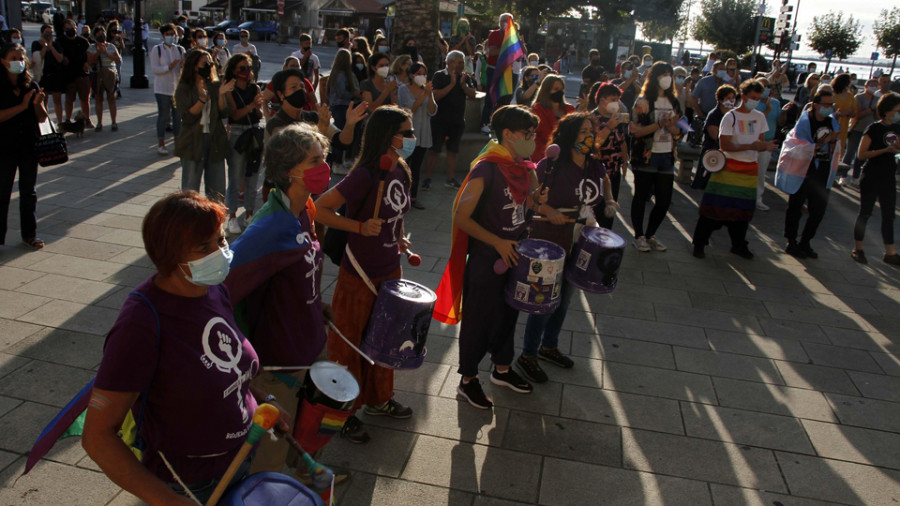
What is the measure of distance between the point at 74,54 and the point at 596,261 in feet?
31.6

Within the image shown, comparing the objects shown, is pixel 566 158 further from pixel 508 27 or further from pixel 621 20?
A: pixel 621 20

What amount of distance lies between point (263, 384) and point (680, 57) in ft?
128

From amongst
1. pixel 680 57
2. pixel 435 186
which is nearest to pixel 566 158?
pixel 435 186

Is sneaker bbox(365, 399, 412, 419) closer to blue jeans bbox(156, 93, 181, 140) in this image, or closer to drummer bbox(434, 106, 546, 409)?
drummer bbox(434, 106, 546, 409)

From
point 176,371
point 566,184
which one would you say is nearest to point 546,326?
point 566,184

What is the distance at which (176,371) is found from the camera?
1941mm

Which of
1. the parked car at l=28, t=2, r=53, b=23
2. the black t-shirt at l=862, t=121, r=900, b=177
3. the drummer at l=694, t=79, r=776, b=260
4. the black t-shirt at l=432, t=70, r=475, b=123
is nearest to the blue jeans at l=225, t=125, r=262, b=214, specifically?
the black t-shirt at l=432, t=70, r=475, b=123

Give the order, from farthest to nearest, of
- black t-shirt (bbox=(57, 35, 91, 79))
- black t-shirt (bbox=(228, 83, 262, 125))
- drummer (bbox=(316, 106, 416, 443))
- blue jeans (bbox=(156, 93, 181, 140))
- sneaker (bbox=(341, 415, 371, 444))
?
1. black t-shirt (bbox=(57, 35, 91, 79))
2. blue jeans (bbox=(156, 93, 181, 140))
3. black t-shirt (bbox=(228, 83, 262, 125))
4. sneaker (bbox=(341, 415, 371, 444))
5. drummer (bbox=(316, 106, 416, 443))

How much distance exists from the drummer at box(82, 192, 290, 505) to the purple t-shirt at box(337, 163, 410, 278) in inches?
59.2

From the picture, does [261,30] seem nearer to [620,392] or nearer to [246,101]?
[246,101]

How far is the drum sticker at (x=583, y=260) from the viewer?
454 centimetres

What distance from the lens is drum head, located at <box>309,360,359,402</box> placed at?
269 centimetres

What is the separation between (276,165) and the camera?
2857mm

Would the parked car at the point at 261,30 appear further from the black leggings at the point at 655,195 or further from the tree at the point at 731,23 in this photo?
the black leggings at the point at 655,195
